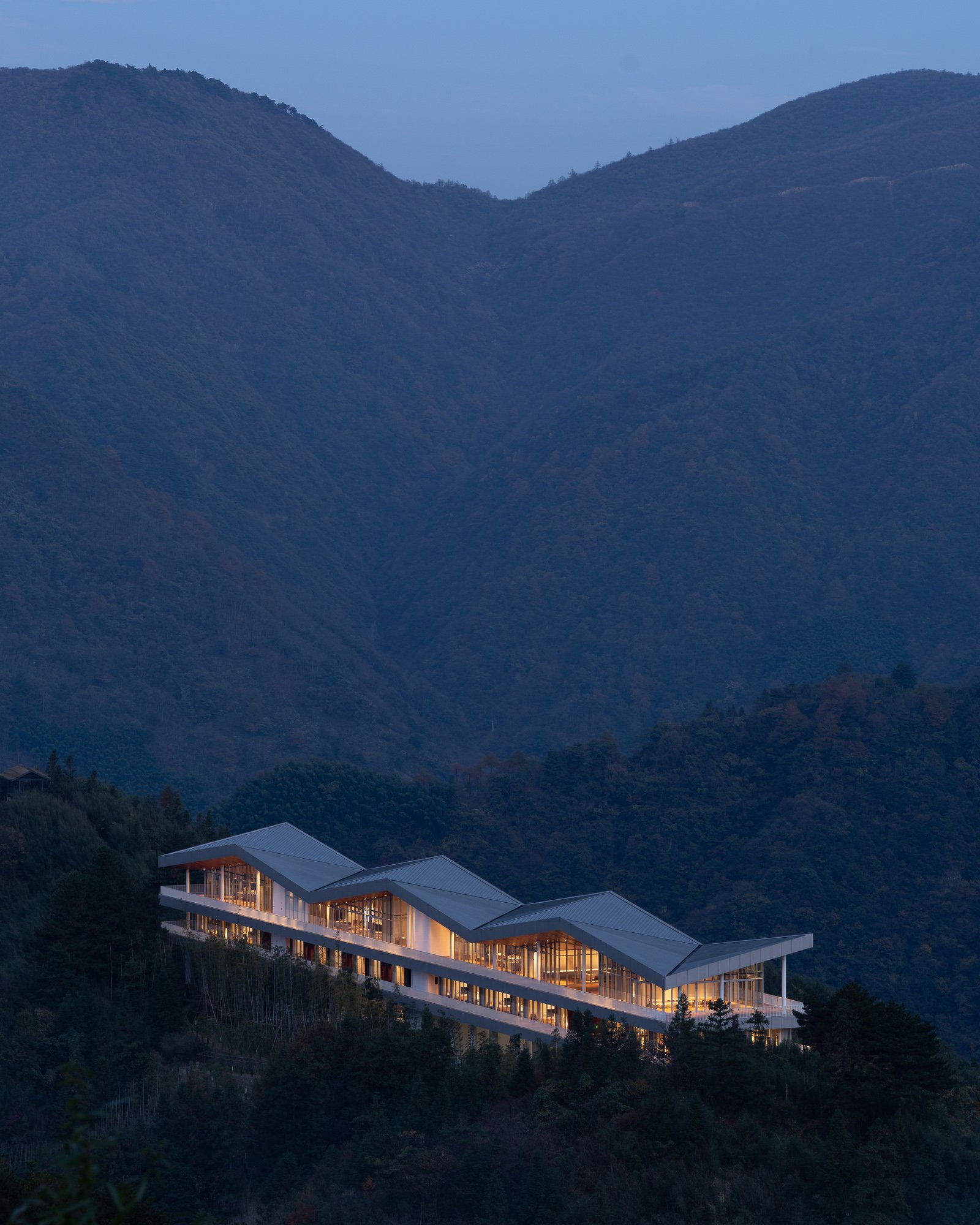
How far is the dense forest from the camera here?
33.8 meters

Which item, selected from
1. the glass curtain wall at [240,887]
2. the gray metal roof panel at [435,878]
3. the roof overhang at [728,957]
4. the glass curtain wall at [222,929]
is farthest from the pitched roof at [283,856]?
the roof overhang at [728,957]

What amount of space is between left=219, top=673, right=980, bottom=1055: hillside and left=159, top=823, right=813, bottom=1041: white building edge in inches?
1402

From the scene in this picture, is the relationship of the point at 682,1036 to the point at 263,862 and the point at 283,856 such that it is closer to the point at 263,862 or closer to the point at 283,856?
the point at 263,862

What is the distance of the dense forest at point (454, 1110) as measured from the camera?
111 ft

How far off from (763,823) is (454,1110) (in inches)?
2371

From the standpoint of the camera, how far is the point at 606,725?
481ft

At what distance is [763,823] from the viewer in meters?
96.2

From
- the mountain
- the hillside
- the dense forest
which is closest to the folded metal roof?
the dense forest

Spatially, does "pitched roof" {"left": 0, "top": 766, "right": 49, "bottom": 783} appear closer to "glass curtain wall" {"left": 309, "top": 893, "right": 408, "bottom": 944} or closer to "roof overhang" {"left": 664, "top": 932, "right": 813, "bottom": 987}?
"glass curtain wall" {"left": 309, "top": 893, "right": 408, "bottom": 944}

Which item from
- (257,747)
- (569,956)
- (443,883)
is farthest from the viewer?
(257,747)

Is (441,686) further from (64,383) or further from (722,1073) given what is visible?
(722,1073)

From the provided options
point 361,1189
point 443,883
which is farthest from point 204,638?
point 361,1189

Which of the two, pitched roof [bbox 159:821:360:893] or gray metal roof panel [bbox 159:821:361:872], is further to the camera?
gray metal roof panel [bbox 159:821:361:872]

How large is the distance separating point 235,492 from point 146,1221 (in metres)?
155
